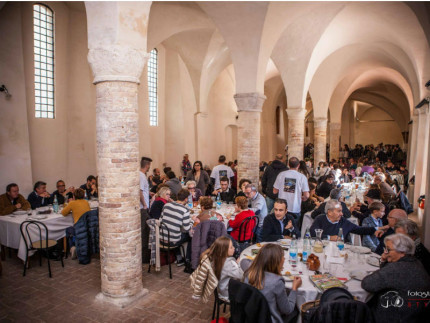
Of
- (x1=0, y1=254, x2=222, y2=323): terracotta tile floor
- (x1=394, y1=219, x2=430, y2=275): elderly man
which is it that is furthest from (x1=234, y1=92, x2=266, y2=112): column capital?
(x1=394, y1=219, x2=430, y2=275): elderly man

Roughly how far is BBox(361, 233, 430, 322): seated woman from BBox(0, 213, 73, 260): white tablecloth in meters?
5.62

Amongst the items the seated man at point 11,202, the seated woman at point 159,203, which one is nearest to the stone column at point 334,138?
the seated woman at point 159,203

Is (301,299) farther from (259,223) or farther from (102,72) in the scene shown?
(102,72)

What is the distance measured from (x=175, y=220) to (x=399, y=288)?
349cm

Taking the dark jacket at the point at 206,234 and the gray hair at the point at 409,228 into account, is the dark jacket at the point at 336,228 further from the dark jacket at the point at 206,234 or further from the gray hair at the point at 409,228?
the dark jacket at the point at 206,234

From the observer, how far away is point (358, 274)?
3539mm

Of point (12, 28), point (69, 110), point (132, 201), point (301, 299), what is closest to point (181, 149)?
point (69, 110)

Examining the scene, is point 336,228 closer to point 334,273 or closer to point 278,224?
point 278,224

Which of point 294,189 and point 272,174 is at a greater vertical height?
point 272,174

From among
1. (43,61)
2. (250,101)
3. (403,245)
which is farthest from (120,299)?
(43,61)

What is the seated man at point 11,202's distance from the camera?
6.68 metres

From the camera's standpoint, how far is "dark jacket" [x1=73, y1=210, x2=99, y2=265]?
6.12m

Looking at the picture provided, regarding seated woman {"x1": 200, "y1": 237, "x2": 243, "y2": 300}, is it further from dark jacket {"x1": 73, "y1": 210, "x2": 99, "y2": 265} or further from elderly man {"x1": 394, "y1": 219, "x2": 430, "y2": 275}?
dark jacket {"x1": 73, "y1": 210, "x2": 99, "y2": 265}

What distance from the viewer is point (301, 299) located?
3316 mm
